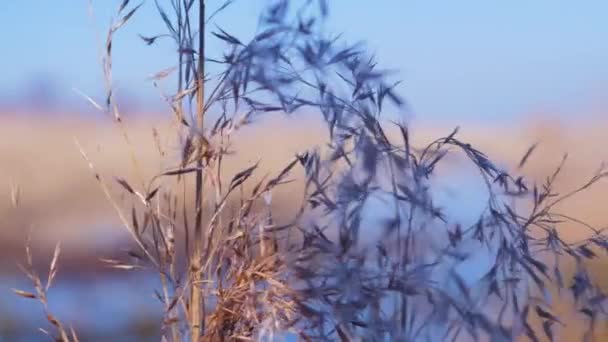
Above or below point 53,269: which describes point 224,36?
above

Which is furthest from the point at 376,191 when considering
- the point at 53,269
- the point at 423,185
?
the point at 53,269

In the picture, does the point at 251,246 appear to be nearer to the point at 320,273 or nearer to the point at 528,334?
the point at 320,273

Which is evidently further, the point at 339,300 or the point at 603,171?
the point at 603,171

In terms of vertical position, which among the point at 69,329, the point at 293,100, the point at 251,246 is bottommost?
the point at 69,329

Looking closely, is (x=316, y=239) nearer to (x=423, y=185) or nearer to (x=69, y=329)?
(x=423, y=185)

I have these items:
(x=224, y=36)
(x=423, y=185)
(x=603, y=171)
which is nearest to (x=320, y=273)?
(x=423, y=185)

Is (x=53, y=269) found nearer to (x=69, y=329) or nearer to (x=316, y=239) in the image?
(x=69, y=329)

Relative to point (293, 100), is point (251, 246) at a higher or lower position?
lower
